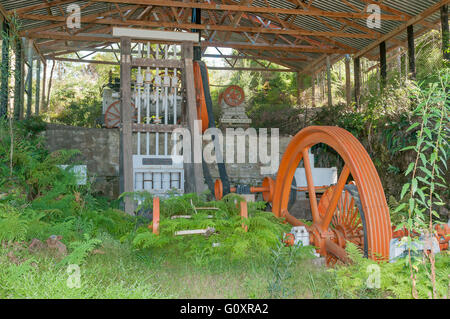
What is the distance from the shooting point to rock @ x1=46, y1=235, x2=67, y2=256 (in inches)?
110

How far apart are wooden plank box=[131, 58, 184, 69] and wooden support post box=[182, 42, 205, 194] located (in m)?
0.14

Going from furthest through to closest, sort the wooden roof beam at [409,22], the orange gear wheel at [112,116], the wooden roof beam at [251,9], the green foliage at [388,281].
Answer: the orange gear wheel at [112,116], the wooden roof beam at [251,9], the wooden roof beam at [409,22], the green foliage at [388,281]

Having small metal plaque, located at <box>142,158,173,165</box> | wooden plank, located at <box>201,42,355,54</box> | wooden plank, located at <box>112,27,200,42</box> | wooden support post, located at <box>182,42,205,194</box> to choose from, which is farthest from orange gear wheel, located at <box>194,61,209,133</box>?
wooden plank, located at <box>201,42,355,54</box>

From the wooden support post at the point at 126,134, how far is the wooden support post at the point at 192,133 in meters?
0.84

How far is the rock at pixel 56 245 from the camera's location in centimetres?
280

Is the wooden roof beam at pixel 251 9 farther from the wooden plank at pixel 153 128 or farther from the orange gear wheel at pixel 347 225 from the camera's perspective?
the orange gear wheel at pixel 347 225

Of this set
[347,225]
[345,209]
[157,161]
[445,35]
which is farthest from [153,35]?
[445,35]

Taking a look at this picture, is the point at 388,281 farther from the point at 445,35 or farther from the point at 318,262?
the point at 445,35

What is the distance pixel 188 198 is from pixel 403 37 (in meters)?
10.3

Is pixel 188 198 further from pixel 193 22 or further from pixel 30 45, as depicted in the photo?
pixel 30 45

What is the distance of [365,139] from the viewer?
7.38 metres

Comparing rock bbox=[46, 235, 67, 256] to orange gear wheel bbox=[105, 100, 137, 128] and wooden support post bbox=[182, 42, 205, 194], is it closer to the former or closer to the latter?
wooden support post bbox=[182, 42, 205, 194]

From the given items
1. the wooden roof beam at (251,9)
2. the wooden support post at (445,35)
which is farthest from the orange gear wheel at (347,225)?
the wooden roof beam at (251,9)
